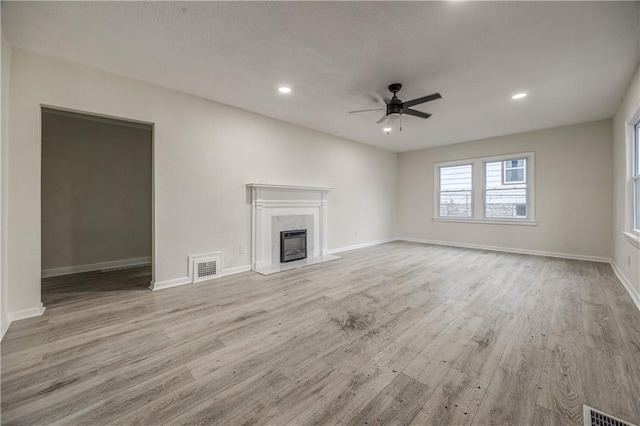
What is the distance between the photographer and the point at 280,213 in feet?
15.8

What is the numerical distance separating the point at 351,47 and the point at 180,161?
8.88 ft

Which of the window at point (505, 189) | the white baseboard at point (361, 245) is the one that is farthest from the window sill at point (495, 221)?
the white baseboard at point (361, 245)

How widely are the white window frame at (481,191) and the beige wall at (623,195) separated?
125 centimetres

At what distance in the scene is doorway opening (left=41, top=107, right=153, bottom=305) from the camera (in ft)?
13.5

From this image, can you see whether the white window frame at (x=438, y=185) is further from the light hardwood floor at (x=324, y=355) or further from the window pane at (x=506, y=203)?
the light hardwood floor at (x=324, y=355)

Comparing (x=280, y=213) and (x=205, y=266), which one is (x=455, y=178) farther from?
(x=205, y=266)

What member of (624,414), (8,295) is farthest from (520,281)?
(8,295)

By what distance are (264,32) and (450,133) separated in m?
4.82

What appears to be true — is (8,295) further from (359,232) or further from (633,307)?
(633,307)

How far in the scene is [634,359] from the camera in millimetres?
1895

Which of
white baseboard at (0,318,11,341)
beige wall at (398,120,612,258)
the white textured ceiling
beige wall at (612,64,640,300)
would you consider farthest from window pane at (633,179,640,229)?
white baseboard at (0,318,11,341)

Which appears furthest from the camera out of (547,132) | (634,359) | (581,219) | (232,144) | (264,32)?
(547,132)

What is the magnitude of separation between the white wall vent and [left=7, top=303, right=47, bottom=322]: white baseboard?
4.86 feet

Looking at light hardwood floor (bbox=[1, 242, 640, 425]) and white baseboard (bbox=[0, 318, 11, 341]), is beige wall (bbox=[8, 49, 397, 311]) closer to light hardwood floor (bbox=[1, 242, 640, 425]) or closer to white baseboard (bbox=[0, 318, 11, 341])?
white baseboard (bbox=[0, 318, 11, 341])
